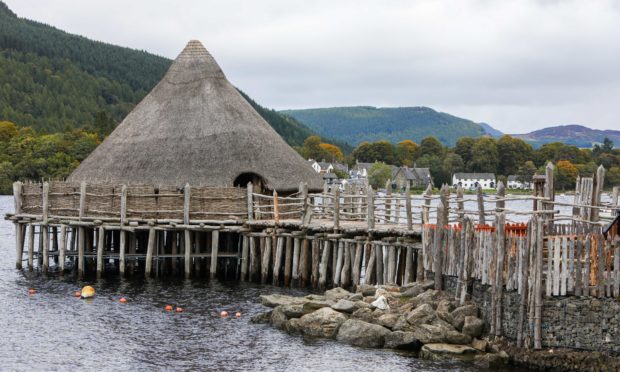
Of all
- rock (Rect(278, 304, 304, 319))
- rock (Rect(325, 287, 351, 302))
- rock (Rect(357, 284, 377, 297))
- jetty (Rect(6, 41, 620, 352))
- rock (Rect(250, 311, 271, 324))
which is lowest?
rock (Rect(250, 311, 271, 324))

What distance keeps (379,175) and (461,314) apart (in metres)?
132

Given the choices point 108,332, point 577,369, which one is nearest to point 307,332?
point 108,332

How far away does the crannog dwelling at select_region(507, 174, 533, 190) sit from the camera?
533 feet

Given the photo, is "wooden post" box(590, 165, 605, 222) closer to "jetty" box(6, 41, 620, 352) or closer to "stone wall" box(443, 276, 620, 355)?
"jetty" box(6, 41, 620, 352)

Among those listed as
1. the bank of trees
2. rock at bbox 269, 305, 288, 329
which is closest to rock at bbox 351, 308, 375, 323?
rock at bbox 269, 305, 288, 329

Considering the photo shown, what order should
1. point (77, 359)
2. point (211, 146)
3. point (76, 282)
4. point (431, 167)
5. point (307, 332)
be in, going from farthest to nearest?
Answer: point (431, 167)
point (211, 146)
point (76, 282)
point (307, 332)
point (77, 359)

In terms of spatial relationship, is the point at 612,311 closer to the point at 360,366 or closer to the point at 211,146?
the point at 360,366

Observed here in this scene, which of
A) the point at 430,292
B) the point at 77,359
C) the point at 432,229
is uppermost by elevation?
the point at 432,229

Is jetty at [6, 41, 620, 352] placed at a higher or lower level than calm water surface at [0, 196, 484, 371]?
higher

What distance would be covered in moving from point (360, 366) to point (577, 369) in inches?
211

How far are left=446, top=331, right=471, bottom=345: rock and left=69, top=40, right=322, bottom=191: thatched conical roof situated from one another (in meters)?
18.3

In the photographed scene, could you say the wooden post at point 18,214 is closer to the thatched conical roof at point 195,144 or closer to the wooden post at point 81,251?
the thatched conical roof at point 195,144

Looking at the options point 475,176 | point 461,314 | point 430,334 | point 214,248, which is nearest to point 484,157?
point 475,176

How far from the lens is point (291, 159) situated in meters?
44.7
